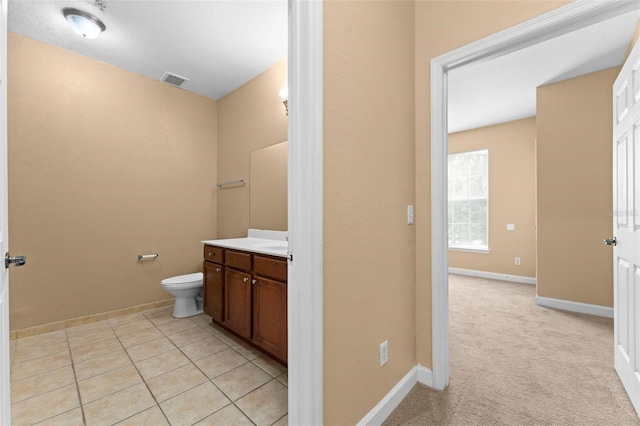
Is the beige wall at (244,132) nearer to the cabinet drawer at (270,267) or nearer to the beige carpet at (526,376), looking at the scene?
the cabinet drawer at (270,267)

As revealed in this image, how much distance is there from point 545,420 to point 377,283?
117 centimetres

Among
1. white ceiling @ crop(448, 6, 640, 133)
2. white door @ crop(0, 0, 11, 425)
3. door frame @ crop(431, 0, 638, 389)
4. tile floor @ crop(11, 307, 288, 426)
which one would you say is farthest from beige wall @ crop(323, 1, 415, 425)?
white ceiling @ crop(448, 6, 640, 133)

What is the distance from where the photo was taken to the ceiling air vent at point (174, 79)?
3.18 metres

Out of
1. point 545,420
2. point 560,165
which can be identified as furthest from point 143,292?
point 560,165

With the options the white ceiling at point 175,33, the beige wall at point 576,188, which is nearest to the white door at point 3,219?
the white ceiling at point 175,33

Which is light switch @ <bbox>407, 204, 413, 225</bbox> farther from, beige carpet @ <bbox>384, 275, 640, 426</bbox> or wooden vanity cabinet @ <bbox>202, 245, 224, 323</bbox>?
wooden vanity cabinet @ <bbox>202, 245, 224, 323</bbox>

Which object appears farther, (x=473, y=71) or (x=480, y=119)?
(x=480, y=119)

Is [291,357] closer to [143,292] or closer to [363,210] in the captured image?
[363,210]

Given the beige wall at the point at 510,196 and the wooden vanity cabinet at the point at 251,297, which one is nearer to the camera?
the wooden vanity cabinet at the point at 251,297

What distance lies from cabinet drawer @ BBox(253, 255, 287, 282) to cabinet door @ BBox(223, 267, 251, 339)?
6.2 inches

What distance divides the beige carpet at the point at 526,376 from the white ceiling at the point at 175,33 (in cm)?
297

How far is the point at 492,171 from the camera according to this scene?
495 centimetres

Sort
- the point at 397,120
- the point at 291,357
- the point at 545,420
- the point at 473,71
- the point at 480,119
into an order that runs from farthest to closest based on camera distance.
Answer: the point at 480,119 < the point at 473,71 < the point at 397,120 < the point at 545,420 < the point at 291,357

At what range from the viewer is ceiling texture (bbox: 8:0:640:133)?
7.26 ft
